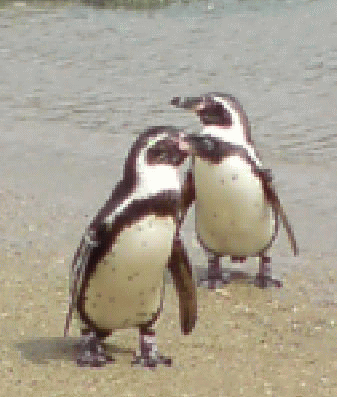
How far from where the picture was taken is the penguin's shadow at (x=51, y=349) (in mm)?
5168

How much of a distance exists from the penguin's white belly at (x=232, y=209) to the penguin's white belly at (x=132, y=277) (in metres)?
1.16

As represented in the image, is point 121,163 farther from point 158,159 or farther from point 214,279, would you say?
point 158,159

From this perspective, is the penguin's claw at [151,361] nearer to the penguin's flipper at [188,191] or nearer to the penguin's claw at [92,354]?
the penguin's claw at [92,354]

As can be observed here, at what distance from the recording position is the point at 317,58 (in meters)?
14.7

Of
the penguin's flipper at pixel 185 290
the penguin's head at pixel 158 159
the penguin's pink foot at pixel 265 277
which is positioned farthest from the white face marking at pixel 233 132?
the penguin's head at pixel 158 159

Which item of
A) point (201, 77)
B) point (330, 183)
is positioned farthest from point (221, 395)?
point (201, 77)

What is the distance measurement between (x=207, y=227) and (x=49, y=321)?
1.12 meters

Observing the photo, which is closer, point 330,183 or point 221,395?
point 221,395

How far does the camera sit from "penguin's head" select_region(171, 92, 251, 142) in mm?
6168

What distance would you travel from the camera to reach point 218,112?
6.17 m

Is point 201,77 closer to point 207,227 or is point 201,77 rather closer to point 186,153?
point 207,227

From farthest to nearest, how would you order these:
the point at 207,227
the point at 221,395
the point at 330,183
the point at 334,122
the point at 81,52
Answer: the point at 81,52 < the point at 334,122 < the point at 330,183 < the point at 207,227 < the point at 221,395

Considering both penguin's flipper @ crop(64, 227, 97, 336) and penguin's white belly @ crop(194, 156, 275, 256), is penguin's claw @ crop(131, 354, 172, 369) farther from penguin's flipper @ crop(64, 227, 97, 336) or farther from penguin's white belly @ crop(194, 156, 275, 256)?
penguin's white belly @ crop(194, 156, 275, 256)

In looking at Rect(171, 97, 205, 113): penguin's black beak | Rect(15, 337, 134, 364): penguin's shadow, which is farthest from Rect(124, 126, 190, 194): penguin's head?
Rect(171, 97, 205, 113): penguin's black beak
